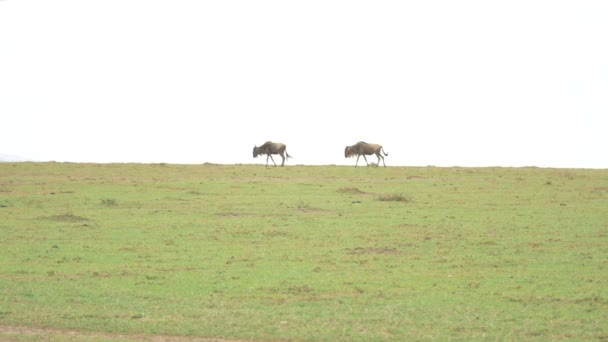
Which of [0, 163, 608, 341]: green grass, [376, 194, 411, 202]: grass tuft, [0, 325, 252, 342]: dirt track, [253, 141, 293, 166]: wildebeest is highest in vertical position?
[253, 141, 293, 166]: wildebeest

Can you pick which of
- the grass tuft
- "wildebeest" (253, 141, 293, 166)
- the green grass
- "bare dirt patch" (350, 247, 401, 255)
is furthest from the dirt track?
"wildebeest" (253, 141, 293, 166)

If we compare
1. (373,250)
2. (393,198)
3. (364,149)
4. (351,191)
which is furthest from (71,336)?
(364,149)

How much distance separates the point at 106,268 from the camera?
18.0 m

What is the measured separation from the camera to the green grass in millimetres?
13102

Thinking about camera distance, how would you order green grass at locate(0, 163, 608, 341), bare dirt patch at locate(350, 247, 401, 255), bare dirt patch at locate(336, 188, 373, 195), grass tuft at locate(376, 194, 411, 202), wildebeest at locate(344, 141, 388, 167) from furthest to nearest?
wildebeest at locate(344, 141, 388, 167), bare dirt patch at locate(336, 188, 373, 195), grass tuft at locate(376, 194, 411, 202), bare dirt patch at locate(350, 247, 401, 255), green grass at locate(0, 163, 608, 341)

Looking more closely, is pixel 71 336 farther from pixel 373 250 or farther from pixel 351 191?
pixel 351 191

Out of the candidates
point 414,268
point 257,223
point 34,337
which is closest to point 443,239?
point 414,268

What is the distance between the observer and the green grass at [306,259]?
13.1 metres

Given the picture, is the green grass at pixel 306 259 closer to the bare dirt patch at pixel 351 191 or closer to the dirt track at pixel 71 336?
the dirt track at pixel 71 336

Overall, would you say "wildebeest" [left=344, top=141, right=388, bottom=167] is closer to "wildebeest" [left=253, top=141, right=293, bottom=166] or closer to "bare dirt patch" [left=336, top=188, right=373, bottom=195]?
"wildebeest" [left=253, top=141, right=293, bottom=166]

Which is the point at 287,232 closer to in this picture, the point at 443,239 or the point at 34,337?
the point at 443,239

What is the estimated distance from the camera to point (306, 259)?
63.0 ft

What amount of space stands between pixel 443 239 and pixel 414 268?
4.36 m

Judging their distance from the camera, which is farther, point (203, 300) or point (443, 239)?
point (443, 239)
